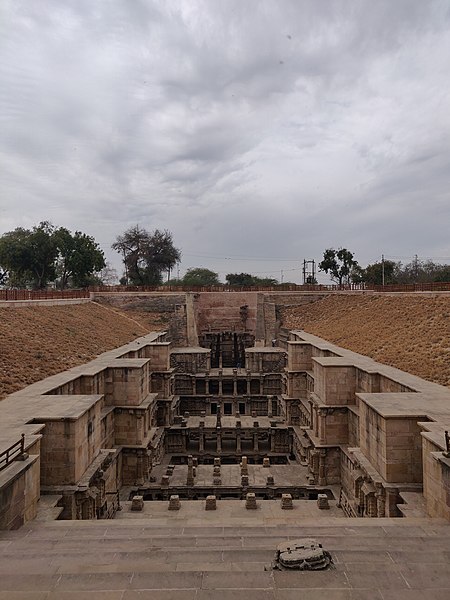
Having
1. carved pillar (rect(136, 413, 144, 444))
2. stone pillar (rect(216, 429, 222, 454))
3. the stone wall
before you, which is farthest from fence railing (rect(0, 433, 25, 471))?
the stone wall

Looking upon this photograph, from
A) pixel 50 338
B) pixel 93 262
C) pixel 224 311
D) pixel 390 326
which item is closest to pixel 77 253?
pixel 93 262

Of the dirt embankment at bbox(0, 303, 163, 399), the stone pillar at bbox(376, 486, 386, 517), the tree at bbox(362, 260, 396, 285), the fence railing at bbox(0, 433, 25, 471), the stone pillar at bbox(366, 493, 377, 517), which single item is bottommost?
the stone pillar at bbox(366, 493, 377, 517)

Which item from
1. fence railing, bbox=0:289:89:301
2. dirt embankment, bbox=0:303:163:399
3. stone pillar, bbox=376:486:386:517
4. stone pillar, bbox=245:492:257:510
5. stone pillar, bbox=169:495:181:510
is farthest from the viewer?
fence railing, bbox=0:289:89:301

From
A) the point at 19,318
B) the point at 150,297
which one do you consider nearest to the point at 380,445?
the point at 19,318

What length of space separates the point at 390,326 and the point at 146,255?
4134cm

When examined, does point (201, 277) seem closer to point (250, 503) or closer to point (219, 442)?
point (219, 442)

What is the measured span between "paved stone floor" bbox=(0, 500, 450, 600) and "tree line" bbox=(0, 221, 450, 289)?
152 ft

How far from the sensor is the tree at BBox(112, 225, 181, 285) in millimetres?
63500

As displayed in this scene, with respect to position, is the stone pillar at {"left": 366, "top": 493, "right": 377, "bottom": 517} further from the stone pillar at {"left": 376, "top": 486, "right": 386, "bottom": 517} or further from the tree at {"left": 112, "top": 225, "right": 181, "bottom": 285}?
the tree at {"left": 112, "top": 225, "right": 181, "bottom": 285}

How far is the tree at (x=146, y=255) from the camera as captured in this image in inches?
2500

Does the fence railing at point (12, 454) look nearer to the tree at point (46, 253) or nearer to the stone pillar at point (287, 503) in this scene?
the stone pillar at point (287, 503)

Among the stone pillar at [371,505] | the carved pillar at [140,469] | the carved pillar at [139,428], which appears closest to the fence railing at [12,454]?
the carved pillar at [139,428]

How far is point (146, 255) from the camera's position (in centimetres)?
6438

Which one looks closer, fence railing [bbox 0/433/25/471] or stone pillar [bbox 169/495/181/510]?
fence railing [bbox 0/433/25/471]
